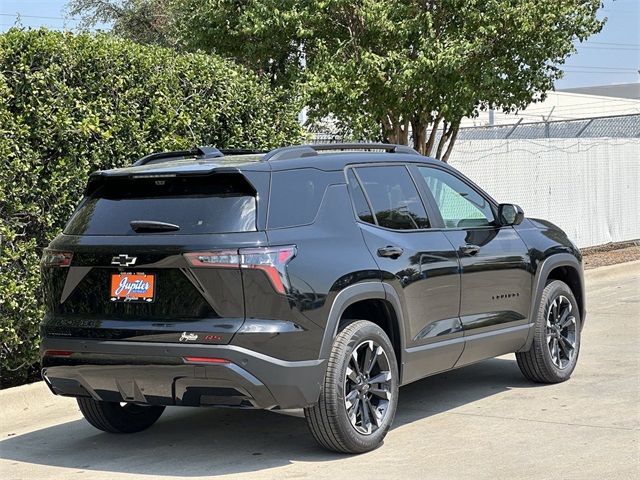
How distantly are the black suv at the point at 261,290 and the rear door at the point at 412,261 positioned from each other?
0.01 metres

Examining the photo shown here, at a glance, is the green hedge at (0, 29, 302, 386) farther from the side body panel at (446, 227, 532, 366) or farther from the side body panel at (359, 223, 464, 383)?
the side body panel at (446, 227, 532, 366)

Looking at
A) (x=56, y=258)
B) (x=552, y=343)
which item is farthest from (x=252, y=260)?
(x=552, y=343)

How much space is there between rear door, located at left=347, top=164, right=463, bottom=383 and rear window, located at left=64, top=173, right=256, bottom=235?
3.14ft

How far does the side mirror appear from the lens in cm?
817

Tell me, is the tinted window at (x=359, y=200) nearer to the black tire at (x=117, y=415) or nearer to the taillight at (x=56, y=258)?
the taillight at (x=56, y=258)

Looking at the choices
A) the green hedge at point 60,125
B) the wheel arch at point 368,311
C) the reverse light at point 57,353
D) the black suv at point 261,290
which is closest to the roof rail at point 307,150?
the black suv at point 261,290

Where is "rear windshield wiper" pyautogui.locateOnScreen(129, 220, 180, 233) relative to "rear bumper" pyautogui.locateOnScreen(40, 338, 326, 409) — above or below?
above

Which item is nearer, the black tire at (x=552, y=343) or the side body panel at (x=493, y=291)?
the side body panel at (x=493, y=291)

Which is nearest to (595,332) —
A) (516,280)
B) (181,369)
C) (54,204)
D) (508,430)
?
(516,280)

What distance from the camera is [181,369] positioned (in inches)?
242

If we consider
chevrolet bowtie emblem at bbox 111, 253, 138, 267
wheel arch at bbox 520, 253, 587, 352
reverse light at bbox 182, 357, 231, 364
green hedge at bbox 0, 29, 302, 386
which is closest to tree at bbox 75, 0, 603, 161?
green hedge at bbox 0, 29, 302, 386

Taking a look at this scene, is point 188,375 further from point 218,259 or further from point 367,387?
point 367,387

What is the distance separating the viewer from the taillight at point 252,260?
6141 millimetres

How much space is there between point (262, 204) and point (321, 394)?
1.15 metres
